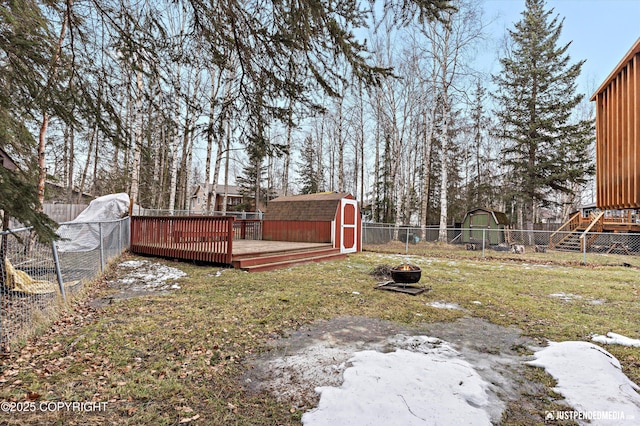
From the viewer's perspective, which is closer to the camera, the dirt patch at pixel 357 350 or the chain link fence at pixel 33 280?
the dirt patch at pixel 357 350

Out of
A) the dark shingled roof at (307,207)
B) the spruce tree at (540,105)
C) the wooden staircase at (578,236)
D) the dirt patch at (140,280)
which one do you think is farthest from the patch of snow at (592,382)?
the spruce tree at (540,105)

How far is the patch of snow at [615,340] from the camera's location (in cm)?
346

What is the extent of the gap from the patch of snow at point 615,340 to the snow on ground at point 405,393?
6.27 feet

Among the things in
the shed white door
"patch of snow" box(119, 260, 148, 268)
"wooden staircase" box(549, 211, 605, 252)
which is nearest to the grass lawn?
"patch of snow" box(119, 260, 148, 268)

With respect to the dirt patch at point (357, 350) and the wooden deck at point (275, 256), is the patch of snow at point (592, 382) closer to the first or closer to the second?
the dirt patch at point (357, 350)

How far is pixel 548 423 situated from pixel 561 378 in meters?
0.77

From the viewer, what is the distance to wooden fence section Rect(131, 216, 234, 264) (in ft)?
25.1

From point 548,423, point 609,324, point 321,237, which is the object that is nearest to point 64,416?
point 548,423

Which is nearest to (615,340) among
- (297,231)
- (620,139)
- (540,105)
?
(620,139)

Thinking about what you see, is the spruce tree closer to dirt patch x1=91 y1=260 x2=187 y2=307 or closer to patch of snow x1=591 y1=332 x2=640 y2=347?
patch of snow x1=591 y1=332 x2=640 y2=347

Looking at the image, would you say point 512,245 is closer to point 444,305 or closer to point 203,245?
point 444,305

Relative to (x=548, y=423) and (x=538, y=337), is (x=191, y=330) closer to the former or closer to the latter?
(x=548, y=423)

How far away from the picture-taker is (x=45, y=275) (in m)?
4.05

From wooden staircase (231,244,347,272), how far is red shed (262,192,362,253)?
0.98 metres
